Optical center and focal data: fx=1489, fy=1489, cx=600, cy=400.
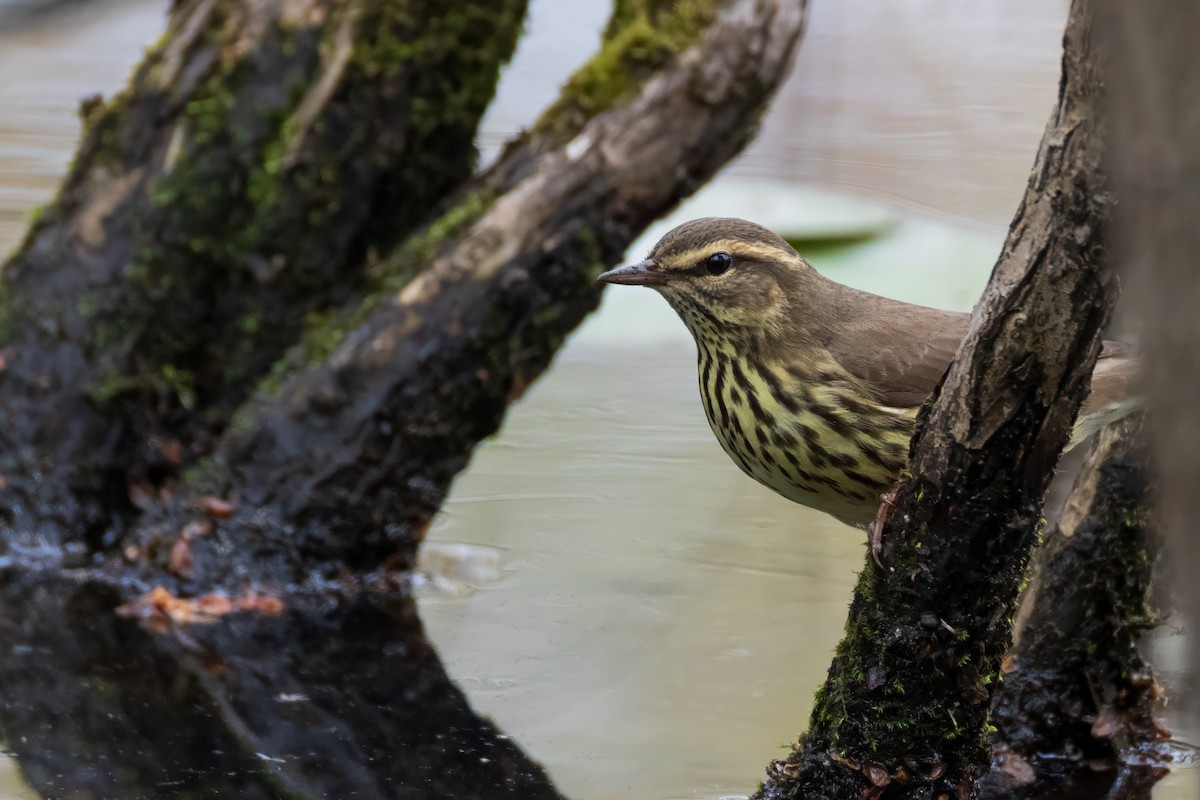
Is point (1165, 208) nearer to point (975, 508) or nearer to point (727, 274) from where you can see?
point (975, 508)

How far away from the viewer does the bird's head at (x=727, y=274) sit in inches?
148

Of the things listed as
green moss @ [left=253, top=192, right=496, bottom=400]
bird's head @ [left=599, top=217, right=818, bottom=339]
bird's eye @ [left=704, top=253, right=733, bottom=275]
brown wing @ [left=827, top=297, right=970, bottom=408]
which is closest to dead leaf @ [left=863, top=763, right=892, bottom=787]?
brown wing @ [left=827, top=297, right=970, bottom=408]

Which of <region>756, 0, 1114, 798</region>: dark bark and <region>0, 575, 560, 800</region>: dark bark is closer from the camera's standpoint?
<region>756, 0, 1114, 798</region>: dark bark

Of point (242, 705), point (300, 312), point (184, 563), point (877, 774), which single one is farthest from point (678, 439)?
point (877, 774)

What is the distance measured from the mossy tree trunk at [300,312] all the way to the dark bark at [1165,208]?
3.66 metres

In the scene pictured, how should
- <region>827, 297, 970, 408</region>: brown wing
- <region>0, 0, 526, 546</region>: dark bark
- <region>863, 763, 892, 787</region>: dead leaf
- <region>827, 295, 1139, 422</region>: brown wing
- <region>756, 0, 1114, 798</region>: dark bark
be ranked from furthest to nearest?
<region>0, 0, 526, 546</region>: dark bark → <region>827, 297, 970, 408</region>: brown wing → <region>827, 295, 1139, 422</region>: brown wing → <region>863, 763, 892, 787</region>: dead leaf → <region>756, 0, 1114, 798</region>: dark bark

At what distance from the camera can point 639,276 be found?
12.3 ft

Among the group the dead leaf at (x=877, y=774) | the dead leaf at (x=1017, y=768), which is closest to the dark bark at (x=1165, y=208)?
the dead leaf at (x=877, y=774)

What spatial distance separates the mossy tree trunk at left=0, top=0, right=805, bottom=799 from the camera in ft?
15.2

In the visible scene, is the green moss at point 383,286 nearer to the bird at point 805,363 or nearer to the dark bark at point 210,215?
the dark bark at point 210,215

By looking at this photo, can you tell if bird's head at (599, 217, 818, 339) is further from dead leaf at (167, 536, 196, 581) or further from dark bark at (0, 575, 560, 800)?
→ dead leaf at (167, 536, 196, 581)

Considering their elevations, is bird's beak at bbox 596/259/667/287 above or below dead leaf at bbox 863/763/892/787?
above

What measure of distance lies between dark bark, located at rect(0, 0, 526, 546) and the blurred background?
3.56 ft

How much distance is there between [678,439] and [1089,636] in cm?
277
